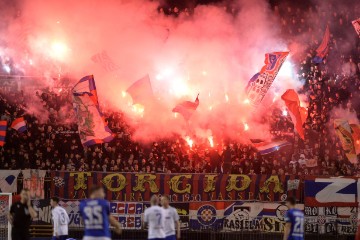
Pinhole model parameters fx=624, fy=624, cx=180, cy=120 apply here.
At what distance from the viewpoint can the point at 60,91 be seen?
25.9 metres

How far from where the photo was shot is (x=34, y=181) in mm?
17516

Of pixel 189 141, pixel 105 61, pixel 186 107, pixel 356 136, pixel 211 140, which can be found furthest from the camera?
pixel 105 61

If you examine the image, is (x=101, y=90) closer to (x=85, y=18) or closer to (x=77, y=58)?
(x=77, y=58)

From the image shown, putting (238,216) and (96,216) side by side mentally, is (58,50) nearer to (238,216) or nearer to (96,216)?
(238,216)

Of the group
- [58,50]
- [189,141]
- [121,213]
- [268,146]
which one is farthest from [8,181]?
[58,50]

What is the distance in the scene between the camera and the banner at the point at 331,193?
17562 millimetres

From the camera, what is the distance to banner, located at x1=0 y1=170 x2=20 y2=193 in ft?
57.6

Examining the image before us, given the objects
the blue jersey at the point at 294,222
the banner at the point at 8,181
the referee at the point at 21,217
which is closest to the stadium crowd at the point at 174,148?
the banner at the point at 8,181

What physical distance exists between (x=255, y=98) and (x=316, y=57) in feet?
22.4

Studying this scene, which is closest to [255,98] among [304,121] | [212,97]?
[304,121]

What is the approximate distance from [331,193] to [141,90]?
9.02 metres

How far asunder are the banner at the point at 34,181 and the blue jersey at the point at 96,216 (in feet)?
27.5

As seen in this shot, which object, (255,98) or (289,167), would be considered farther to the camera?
(255,98)

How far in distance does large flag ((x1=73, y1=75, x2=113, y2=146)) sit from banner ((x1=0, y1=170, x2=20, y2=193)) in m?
2.36
